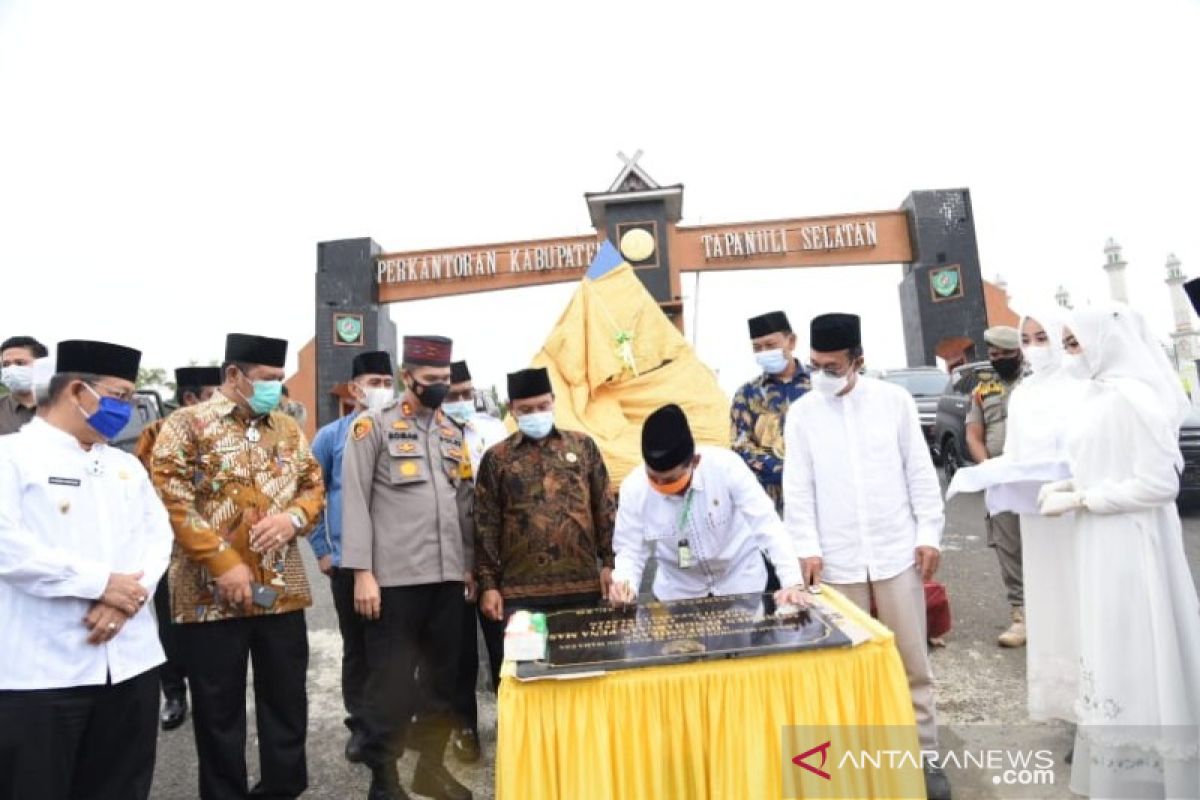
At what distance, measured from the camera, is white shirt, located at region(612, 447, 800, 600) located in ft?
9.29

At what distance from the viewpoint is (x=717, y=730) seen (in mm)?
1979

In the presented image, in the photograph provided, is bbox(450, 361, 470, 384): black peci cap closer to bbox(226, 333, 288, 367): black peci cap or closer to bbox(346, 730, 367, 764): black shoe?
bbox(226, 333, 288, 367): black peci cap

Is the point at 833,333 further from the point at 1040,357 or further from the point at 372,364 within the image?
the point at 372,364

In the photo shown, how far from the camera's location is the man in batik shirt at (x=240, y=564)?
2656 mm

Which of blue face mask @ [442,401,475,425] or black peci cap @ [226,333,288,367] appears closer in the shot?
black peci cap @ [226,333,288,367]

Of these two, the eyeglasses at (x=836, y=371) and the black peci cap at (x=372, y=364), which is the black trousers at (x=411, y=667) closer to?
the black peci cap at (x=372, y=364)

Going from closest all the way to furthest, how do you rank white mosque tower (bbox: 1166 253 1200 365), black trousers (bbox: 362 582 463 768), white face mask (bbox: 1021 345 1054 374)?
1. black trousers (bbox: 362 582 463 768)
2. white face mask (bbox: 1021 345 1054 374)
3. white mosque tower (bbox: 1166 253 1200 365)

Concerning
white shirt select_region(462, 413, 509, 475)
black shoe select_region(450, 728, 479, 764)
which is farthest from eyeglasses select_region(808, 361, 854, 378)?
black shoe select_region(450, 728, 479, 764)

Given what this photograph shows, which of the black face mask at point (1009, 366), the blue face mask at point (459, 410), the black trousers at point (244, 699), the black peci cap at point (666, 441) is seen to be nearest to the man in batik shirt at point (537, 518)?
the black peci cap at point (666, 441)

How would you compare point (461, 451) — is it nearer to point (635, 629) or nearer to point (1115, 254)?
point (635, 629)

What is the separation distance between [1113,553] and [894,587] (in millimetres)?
791

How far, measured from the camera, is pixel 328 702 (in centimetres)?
423

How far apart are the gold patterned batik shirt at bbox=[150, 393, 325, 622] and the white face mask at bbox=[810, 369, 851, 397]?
7.52 feet

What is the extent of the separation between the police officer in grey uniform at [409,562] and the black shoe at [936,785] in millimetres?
1908
